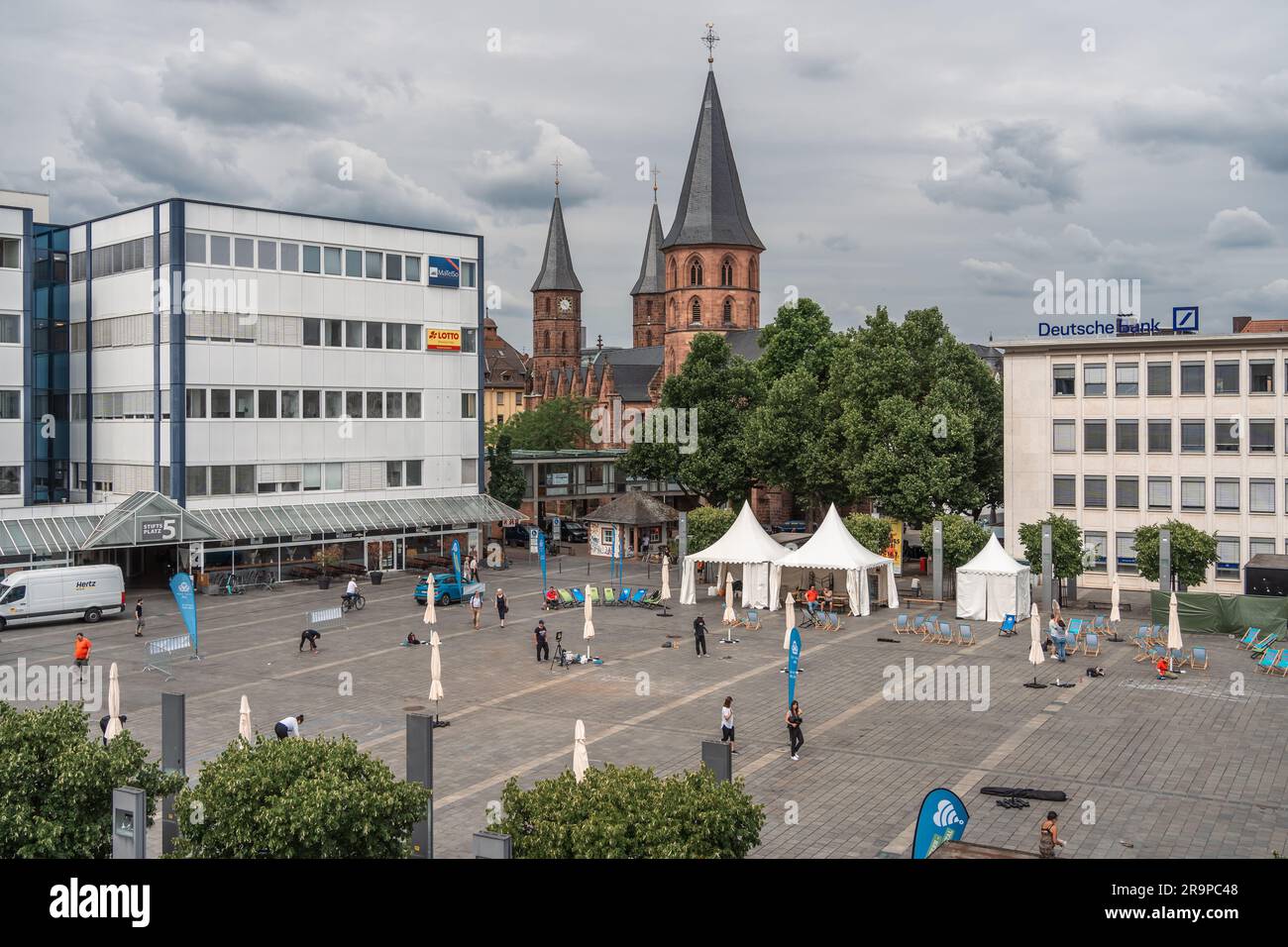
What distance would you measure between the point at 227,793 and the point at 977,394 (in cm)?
5648

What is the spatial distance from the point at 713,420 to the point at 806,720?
40127 mm

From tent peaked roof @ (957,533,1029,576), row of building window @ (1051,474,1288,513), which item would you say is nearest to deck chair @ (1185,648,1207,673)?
tent peaked roof @ (957,533,1029,576)

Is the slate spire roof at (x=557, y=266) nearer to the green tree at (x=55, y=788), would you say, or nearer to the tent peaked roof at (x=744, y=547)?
the tent peaked roof at (x=744, y=547)

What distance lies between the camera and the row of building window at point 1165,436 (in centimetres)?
5125

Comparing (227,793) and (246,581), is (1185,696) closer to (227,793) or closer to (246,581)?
(227,793)

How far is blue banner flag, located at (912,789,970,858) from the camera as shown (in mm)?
12867

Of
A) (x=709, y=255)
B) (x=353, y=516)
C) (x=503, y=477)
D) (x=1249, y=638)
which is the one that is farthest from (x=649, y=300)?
(x=1249, y=638)

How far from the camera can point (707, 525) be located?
54500 millimetres

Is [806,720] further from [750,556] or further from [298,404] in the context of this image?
[298,404]

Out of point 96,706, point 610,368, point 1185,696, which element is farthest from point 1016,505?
point 610,368

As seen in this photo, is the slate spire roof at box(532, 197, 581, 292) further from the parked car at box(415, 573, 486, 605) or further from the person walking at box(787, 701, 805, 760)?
the person walking at box(787, 701, 805, 760)

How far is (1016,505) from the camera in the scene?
56.2 m

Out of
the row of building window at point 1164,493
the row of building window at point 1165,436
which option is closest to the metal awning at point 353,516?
the row of building window at point 1164,493

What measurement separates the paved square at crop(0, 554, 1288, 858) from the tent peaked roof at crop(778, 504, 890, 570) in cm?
242
